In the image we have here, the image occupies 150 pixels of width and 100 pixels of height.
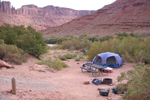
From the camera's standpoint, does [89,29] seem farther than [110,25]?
Yes

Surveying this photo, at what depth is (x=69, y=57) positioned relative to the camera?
17.7 meters

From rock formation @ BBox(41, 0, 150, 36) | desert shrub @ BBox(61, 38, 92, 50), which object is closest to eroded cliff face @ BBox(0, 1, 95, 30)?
rock formation @ BBox(41, 0, 150, 36)

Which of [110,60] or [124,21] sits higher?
[124,21]

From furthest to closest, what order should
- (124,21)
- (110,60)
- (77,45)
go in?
1. (124,21)
2. (77,45)
3. (110,60)

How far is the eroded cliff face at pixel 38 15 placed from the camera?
9338 centimetres

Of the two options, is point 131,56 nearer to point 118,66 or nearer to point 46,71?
point 118,66

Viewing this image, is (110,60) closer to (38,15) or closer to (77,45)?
(77,45)

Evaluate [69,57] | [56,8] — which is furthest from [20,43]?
[56,8]

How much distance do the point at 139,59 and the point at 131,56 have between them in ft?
2.98

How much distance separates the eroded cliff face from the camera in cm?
9338

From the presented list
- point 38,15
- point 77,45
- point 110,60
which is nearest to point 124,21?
point 77,45

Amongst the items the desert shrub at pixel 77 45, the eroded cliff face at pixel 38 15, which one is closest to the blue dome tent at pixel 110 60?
the desert shrub at pixel 77 45

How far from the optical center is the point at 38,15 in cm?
11756

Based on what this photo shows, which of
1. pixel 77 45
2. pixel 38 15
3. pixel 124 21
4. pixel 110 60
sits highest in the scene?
pixel 38 15
